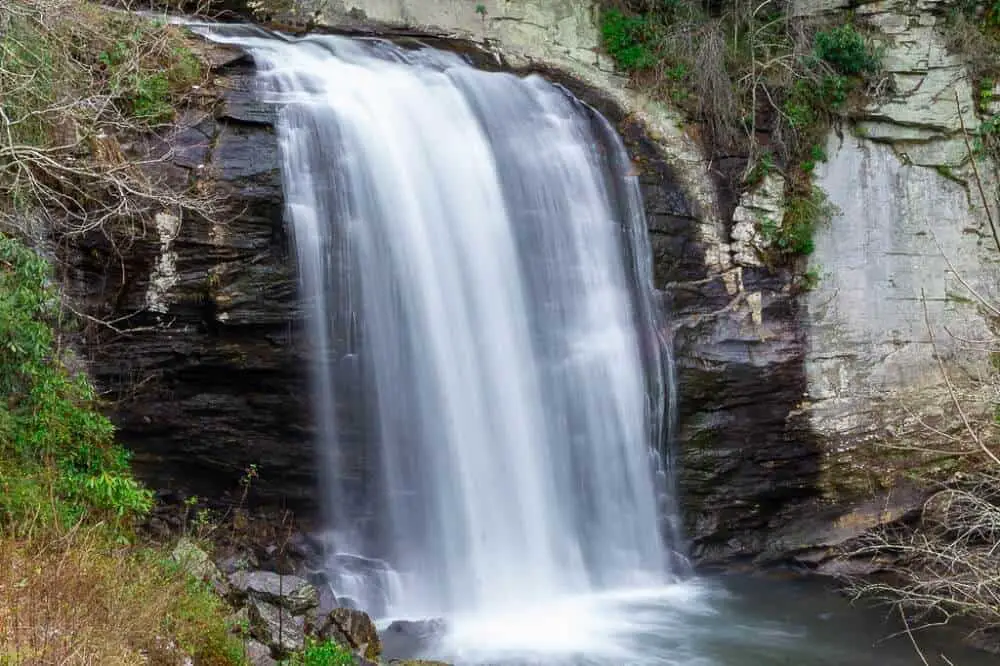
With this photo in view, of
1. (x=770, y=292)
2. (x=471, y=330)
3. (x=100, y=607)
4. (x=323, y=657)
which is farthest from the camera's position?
(x=770, y=292)

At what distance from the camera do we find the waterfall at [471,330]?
29.7 feet

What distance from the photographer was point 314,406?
8828 mm

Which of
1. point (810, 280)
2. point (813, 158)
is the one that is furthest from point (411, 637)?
point (813, 158)

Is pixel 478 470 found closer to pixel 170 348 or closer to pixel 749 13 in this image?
pixel 170 348

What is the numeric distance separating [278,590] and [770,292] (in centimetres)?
692

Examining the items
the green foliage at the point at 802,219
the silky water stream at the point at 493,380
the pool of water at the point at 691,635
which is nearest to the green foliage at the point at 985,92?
the green foliage at the point at 802,219

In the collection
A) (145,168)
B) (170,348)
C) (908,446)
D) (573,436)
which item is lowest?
(908,446)

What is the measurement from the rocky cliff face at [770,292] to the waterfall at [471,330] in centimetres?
44

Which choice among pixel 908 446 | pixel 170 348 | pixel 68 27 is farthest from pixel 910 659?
pixel 68 27

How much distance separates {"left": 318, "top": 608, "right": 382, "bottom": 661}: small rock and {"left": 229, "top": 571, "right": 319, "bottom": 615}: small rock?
19 cm

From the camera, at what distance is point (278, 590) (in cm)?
711

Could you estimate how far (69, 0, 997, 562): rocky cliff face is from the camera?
29.8 feet

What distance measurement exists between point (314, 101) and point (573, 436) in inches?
173

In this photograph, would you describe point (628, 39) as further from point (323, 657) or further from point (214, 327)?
point (323, 657)
